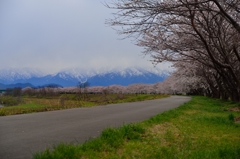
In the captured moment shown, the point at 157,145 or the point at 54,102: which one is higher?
the point at 54,102

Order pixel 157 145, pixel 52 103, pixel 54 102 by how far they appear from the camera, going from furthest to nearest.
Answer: pixel 54 102, pixel 52 103, pixel 157 145

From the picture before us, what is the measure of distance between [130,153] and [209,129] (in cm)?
434

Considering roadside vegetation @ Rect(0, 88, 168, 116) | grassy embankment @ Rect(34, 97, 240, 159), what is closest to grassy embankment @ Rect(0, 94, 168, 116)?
roadside vegetation @ Rect(0, 88, 168, 116)

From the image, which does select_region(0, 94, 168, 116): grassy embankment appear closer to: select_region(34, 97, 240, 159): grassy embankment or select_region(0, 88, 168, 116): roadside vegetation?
select_region(0, 88, 168, 116): roadside vegetation

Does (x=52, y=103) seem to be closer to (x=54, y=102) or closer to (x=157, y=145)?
(x=54, y=102)

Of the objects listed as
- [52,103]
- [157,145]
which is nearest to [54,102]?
[52,103]

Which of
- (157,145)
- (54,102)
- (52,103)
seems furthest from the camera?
(54,102)

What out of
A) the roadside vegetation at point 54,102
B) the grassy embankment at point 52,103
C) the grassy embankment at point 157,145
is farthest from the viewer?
the roadside vegetation at point 54,102

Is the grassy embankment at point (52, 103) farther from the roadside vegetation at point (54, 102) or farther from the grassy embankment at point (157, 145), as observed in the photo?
the grassy embankment at point (157, 145)

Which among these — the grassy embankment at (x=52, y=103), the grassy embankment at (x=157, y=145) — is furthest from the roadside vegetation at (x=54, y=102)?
the grassy embankment at (x=157, y=145)

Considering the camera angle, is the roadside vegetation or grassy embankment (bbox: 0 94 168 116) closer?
grassy embankment (bbox: 0 94 168 116)

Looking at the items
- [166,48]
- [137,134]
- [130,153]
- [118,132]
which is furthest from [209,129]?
[166,48]

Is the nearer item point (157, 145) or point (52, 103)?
point (157, 145)

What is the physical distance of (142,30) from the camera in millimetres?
7609
